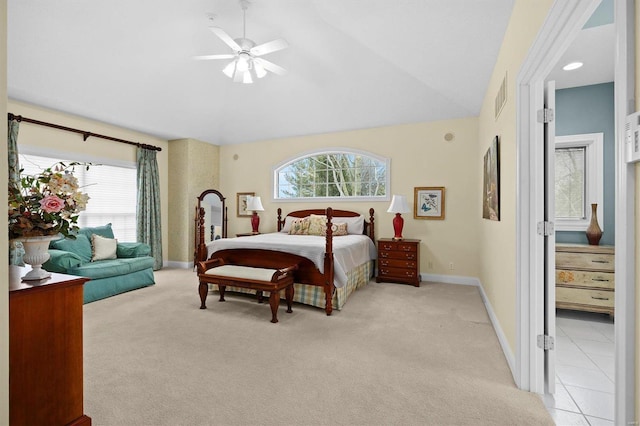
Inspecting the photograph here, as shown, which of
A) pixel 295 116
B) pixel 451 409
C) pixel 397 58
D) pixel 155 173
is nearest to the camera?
pixel 451 409

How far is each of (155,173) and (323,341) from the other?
475 centimetres

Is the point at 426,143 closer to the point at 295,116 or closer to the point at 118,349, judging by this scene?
the point at 295,116

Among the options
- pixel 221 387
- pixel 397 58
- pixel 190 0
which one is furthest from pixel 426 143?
pixel 221 387

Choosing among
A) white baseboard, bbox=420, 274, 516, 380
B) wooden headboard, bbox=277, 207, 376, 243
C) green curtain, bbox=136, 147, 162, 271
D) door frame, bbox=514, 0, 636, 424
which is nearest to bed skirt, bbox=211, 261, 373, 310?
wooden headboard, bbox=277, 207, 376, 243

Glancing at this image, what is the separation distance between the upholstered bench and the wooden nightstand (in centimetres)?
179

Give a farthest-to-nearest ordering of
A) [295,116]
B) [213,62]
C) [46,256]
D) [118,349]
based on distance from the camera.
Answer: [295,116] < [213,62] < [118,349] < [46,256]

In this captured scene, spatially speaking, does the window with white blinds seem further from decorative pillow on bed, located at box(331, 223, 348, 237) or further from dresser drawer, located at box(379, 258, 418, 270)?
dresser drawer, located at box(379, 258, 418, 270)

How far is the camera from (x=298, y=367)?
90.3 inches

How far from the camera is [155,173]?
5879 millimetres

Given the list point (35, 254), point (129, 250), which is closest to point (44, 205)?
point (35, 254)

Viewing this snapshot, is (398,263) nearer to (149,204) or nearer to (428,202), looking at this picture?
(428,202)

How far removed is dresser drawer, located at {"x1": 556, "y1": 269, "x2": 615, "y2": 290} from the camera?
3273mm

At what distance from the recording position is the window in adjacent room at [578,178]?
3668 millimetres

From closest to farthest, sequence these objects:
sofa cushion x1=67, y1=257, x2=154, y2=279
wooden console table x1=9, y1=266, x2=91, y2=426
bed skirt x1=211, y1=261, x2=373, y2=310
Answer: wooden console table x1=9, y1=266, x2=91, y2=426 → bed skirt x1=211, y1=261, x2=373, y2=310 → sofa cushion x1=67, y1=257, x2=154, y2=279
